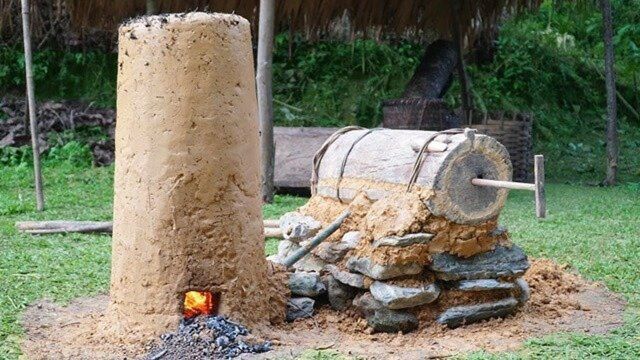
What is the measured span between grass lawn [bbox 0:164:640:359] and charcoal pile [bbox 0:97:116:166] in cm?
97

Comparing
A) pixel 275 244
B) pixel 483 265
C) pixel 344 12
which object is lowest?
pixel 275 244

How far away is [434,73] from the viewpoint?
41.7 feet

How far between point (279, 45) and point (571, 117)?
4.88 metres

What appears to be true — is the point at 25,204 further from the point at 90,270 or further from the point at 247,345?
the point at 247,345

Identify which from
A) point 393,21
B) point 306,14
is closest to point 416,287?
point 306,14

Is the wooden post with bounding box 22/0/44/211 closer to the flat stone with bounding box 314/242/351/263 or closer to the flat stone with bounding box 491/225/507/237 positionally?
the flat stone with bounding box 314/242/351/263

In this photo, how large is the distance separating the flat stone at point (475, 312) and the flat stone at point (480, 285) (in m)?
0.10

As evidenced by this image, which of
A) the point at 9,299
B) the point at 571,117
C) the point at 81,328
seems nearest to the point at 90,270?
the point at 9,299

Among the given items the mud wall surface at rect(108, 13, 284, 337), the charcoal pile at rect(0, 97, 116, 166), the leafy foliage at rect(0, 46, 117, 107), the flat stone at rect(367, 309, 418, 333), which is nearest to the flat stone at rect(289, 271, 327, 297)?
the flat stone at rect(367, 309, 418, 333)

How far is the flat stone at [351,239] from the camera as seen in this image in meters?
6.07

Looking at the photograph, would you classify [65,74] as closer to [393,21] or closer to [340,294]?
[393,21]

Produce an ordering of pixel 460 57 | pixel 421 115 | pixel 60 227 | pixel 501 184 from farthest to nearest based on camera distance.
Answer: pixel 460 57 → pixel 421 115 → pixel 60 227 → pixel 501 184

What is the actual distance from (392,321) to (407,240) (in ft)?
1.54

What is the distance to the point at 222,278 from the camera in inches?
214
